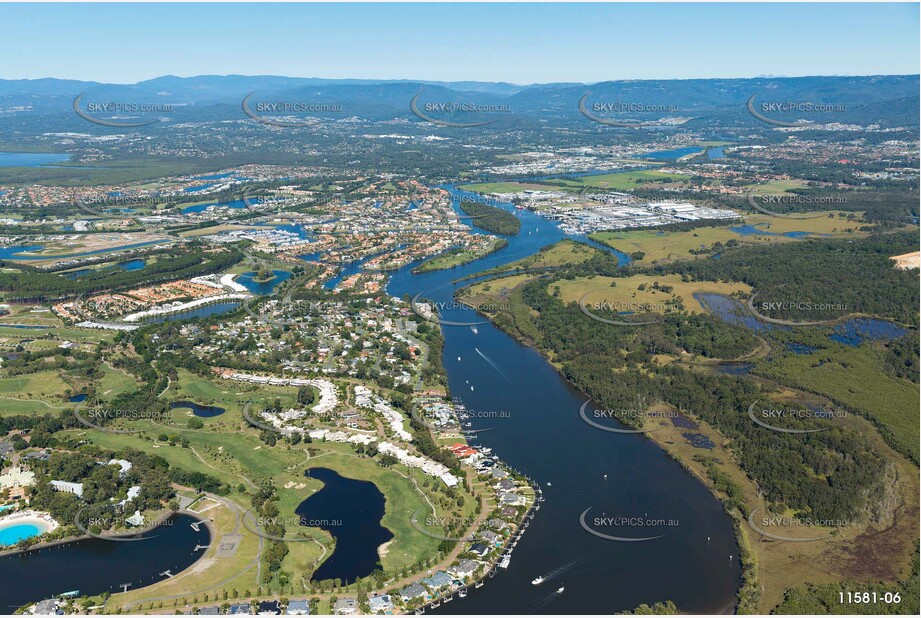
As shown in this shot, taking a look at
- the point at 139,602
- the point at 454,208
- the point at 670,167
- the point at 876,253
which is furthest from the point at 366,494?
A: the point at 670,167

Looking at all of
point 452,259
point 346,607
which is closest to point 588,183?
point 452,259

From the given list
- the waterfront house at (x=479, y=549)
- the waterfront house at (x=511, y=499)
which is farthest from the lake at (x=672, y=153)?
the waterfront house at (x=479, y=549)

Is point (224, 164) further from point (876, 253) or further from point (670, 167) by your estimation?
point (876, 253)

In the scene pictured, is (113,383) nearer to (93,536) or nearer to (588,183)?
(93,536)

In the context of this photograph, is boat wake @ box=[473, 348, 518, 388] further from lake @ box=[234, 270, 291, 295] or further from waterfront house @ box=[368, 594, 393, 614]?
lake @ box=[234, 270, 291, 295]

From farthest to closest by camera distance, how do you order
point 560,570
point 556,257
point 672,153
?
point 672,153 → point 556,257 → point 560,570

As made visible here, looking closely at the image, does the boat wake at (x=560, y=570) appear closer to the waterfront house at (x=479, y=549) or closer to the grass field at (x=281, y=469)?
the waterfront house at (x=479, y=549)
